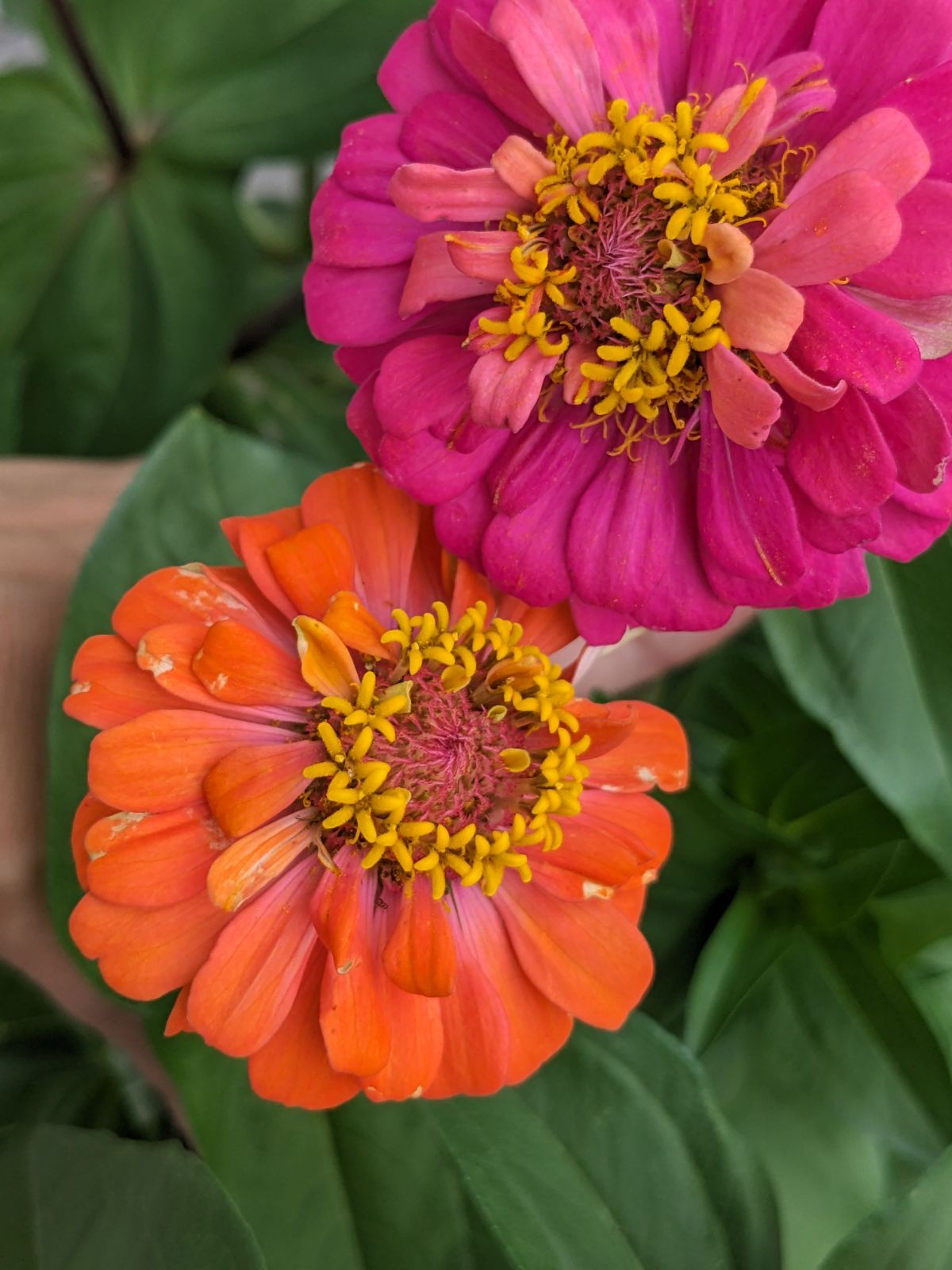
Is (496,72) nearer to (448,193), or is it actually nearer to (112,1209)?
(448,193)

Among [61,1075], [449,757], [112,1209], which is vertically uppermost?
[449,757]

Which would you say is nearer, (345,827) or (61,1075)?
(345,827)

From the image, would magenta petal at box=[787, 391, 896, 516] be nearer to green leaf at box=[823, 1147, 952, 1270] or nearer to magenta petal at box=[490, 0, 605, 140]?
magenta petal at box=[490, 0, 605, 140]

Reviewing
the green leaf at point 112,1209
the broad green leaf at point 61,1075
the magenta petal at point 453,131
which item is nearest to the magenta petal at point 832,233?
the magenta petal at point 453,131

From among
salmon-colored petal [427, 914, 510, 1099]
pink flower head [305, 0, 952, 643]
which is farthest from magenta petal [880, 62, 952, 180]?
salmon-colored petal [427, 914, 510, 1099]

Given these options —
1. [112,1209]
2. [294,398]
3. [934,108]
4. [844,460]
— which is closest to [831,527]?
[844,460]

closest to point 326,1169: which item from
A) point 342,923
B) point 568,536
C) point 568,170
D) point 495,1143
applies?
point 495,1143

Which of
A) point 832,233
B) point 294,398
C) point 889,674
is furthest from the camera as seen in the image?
point 294,398
